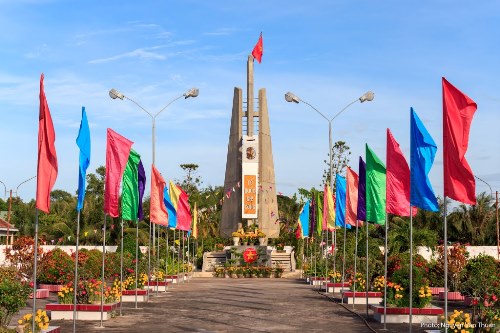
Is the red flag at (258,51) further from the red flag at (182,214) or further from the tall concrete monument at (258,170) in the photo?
the red flag at (182,214)

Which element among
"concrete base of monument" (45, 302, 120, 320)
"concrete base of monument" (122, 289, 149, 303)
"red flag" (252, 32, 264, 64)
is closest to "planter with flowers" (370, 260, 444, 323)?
"concrete base of monument" (45, 302, 120, 320)

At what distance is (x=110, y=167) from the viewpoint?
2238cm

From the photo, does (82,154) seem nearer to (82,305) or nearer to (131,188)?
(82,305)

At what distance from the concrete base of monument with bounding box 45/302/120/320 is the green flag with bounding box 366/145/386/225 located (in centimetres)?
871

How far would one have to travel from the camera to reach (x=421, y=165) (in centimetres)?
1784

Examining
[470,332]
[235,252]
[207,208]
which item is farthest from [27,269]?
[207,208]

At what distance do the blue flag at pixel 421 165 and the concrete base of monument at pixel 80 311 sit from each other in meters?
10.5

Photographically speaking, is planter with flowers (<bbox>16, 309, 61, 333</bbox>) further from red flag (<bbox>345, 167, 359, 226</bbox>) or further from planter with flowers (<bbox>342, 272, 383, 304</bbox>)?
red flag (<bbox>345, 167, 359, 226</bbox>)

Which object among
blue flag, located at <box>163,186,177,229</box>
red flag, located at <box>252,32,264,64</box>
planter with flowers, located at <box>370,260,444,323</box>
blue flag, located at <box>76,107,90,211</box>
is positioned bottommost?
planter with flowers, located at <box>370,260,444,323</box>

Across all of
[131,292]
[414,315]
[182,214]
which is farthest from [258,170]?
[414,315]

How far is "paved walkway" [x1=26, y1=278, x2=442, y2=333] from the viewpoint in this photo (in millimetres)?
21375

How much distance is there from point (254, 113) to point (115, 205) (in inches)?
2232

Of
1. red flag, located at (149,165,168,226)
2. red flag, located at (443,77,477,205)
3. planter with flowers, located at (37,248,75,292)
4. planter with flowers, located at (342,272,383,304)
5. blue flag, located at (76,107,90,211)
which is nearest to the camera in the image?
red flag, located at (443,77,477,205)

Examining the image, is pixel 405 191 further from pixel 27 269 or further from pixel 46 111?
pixel 27 269
